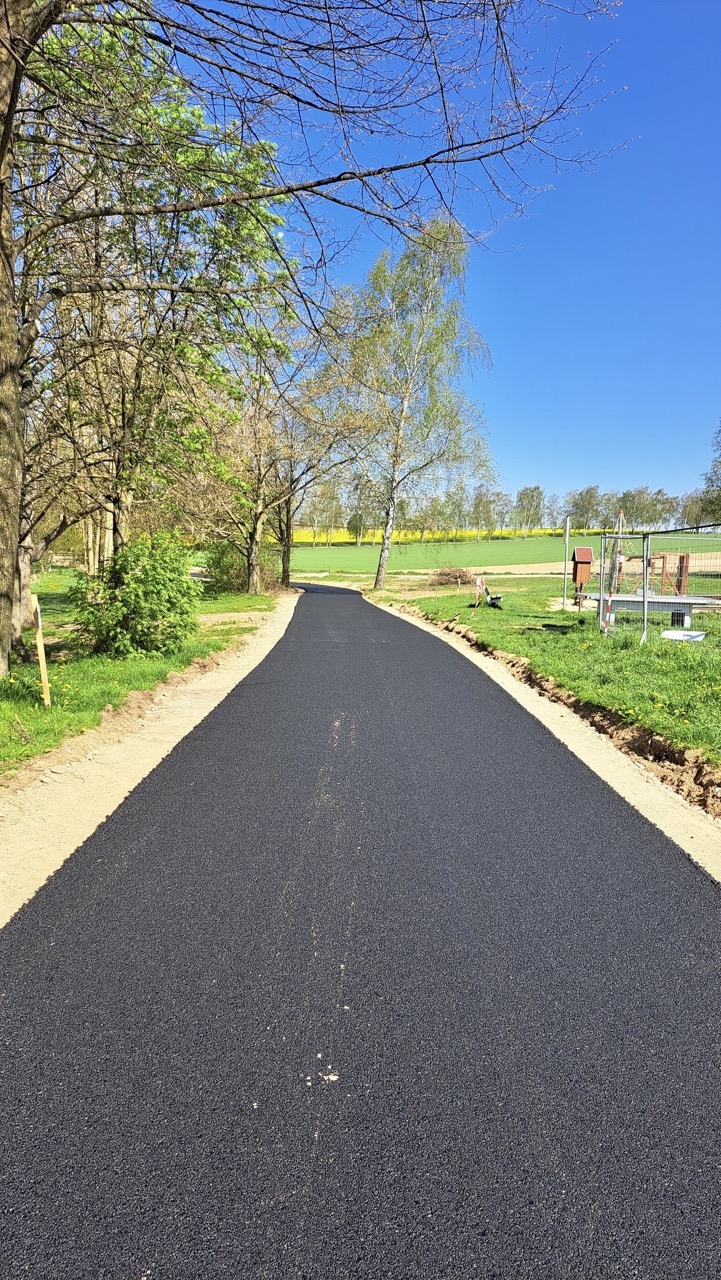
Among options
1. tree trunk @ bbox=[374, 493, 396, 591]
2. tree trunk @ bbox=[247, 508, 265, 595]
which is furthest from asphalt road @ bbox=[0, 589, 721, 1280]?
tree trunk @ bbox=[374, 493, 396, 591]

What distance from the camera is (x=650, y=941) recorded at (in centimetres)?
301

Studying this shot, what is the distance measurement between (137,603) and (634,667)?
7.10 m

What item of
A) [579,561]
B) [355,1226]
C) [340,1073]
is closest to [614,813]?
[340,1073]

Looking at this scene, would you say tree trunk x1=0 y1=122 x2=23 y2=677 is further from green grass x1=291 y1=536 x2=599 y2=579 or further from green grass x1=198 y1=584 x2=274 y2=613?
green grass x1=291 y1=536 x2=599 y2=579

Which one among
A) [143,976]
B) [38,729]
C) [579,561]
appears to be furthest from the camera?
[579,561]

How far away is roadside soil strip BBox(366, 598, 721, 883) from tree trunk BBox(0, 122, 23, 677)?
18.3ft

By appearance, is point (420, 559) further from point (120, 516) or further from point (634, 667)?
point (634, 667)

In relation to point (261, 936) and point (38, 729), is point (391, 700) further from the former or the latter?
point (261, 936)

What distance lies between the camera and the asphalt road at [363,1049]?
1651mm

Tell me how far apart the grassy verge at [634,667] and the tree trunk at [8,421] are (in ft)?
20.6

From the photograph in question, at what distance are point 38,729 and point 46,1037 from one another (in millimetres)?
4021

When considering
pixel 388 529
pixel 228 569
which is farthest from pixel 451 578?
pixel 228 569

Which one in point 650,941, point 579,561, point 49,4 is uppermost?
point 49,4

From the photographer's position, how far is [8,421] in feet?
20.0
